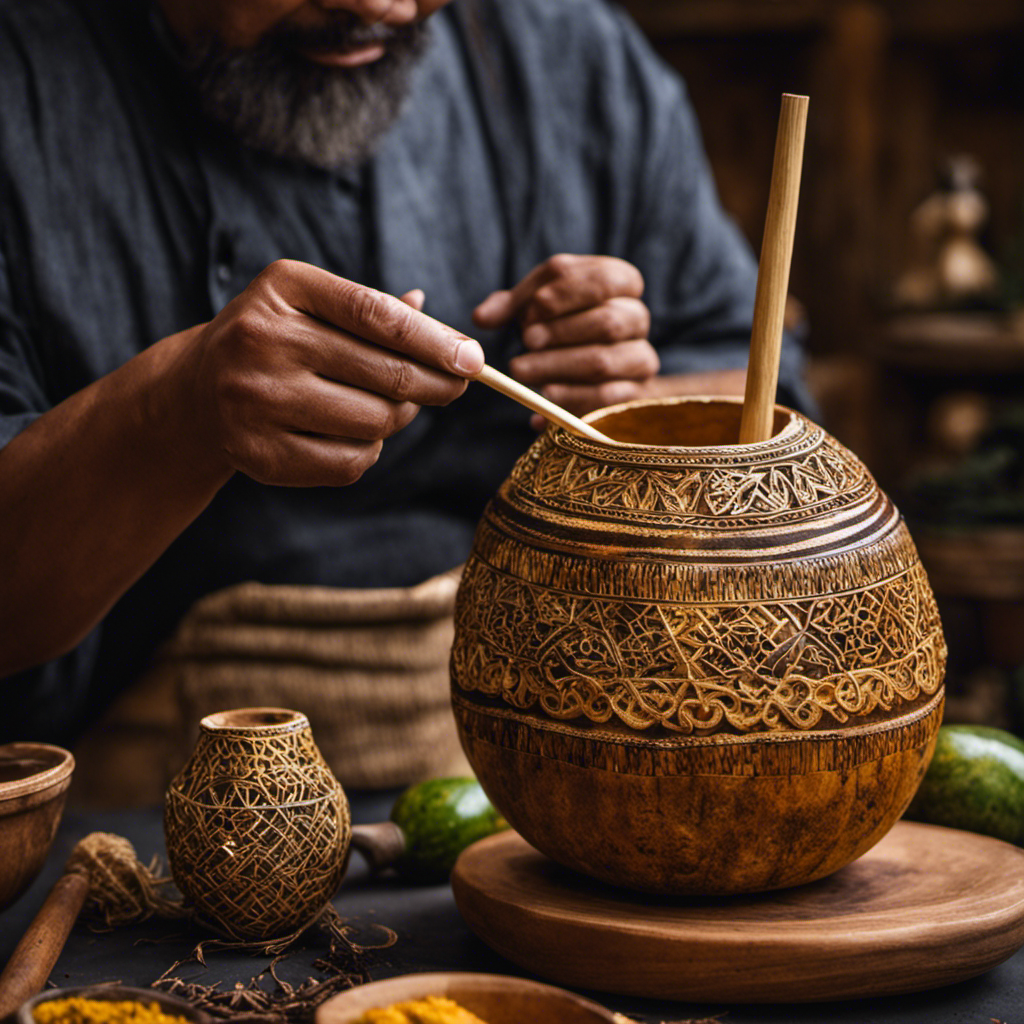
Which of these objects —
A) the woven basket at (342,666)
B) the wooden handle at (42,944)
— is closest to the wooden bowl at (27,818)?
the wooden handle at (42,944)

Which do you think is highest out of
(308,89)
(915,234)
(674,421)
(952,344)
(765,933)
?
(308,89)

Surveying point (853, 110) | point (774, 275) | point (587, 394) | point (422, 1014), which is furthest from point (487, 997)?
point (853, 110)

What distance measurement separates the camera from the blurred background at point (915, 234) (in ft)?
11.0

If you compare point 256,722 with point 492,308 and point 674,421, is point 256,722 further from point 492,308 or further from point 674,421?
point 492,308

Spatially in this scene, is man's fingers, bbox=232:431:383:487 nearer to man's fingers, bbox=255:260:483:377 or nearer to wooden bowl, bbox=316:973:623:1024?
man's fingers, bbox=255:260:483:377

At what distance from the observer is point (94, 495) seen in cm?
134

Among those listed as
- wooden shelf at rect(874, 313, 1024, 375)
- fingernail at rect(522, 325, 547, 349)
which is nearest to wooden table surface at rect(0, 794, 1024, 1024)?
fingernail at rect(522, 325, 547, 349)

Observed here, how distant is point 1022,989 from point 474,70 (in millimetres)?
1602

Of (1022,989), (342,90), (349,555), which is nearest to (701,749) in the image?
(1022,989)

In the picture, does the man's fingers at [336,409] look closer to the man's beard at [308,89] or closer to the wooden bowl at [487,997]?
the wooden bowl at [487,997]

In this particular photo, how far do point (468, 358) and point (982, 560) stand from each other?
2554 mm

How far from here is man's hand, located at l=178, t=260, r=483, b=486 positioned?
108cm

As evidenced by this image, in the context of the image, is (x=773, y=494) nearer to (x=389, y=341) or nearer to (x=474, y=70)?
(x=389, y=341)

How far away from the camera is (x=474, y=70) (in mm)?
2045
